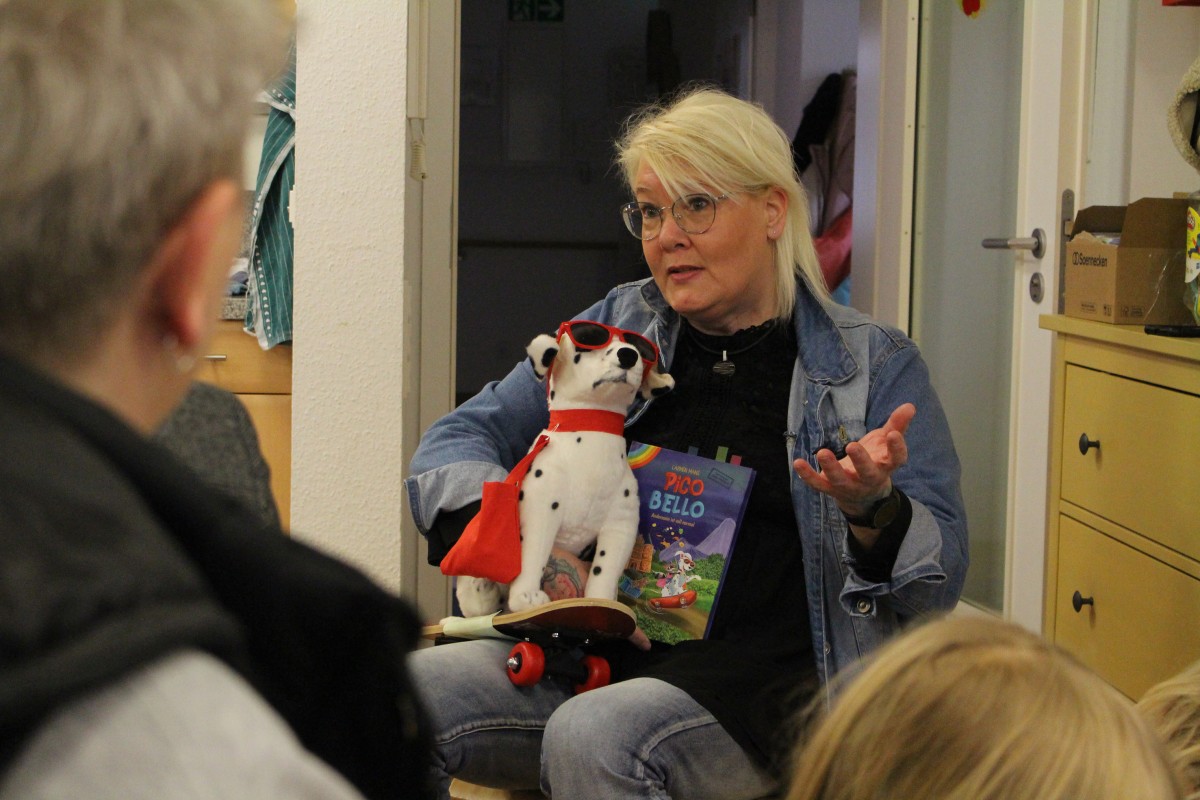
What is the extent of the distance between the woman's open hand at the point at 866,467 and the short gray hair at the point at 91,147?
0.89 m

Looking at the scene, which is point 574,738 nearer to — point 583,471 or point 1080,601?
point 583,471

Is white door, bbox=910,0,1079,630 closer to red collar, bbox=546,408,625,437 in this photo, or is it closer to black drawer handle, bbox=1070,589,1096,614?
black drawer handle, bbox=1070,589,1096,614

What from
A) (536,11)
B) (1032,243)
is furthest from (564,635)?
(536,11)

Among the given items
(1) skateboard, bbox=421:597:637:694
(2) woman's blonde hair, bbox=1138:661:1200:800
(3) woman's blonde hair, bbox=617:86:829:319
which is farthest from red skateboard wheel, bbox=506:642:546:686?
Result: (2) woman's blonde hair, bbox=1138:661:1200:800

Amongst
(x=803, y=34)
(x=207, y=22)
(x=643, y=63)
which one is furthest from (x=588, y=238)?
(x=207, y=22)

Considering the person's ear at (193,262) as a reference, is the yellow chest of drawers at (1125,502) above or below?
below

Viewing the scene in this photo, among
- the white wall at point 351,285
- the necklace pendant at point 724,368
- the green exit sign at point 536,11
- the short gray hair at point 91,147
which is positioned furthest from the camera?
the green exit sign at point 536,11

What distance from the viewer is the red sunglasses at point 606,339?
5.13 ft

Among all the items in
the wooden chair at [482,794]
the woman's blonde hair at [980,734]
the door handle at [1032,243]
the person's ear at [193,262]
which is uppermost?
the door handle at [1032,243]

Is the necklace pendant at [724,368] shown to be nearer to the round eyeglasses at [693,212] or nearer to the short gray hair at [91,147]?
the round eyeglasses at [693,212]

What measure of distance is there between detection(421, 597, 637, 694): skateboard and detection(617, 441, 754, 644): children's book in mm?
75

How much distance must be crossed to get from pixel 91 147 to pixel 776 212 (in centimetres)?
132

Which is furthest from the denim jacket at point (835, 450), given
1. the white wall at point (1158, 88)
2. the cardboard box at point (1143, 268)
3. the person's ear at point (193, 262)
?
the white wall at point (1158, 88)

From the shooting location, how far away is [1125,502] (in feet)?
5.94
